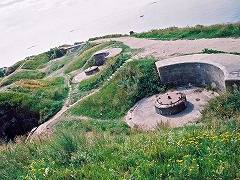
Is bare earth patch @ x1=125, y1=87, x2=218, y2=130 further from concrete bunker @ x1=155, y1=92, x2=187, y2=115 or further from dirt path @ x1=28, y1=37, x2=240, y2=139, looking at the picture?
dirt path @ x1=28, y1=37, x2=240, y2=139

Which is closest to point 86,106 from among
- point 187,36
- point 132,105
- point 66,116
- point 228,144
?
point 66,116

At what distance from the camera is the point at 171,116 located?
41.2 feet

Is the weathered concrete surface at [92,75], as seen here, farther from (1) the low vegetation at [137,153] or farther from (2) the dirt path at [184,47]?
(1) the low vegetation at [137,153]

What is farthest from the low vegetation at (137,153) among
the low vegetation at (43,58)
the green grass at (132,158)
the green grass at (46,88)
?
the low vegetation at (43,58)

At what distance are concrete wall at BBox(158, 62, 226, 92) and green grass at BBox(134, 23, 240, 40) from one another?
463 cm

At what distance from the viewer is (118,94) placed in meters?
16.0

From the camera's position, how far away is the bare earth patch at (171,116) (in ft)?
39.2

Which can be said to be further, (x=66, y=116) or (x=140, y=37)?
(x=140, y=37)

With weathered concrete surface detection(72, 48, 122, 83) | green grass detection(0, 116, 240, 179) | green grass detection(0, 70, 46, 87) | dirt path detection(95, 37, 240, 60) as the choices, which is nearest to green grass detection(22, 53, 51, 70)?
green grass detection(0, 70, 46, 87)

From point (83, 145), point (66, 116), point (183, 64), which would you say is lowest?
point (66, 116)

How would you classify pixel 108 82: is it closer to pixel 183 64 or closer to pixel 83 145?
pixel 183 64

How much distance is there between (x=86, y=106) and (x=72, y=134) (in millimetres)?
9885

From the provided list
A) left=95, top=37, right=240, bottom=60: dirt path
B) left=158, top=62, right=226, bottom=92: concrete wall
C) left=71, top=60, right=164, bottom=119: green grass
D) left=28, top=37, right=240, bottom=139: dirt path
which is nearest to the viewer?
left=158, top=62, right=226, bottom=92: concrete wall

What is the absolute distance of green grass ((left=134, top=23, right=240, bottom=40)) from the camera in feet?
59.0
